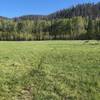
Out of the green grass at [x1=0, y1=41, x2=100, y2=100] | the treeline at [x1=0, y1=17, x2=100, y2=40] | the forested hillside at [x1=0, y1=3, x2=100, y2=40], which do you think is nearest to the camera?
the green grass at [x1=0, y1=41, x2=100, y2=100]

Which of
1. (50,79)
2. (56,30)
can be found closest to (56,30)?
(56,30)

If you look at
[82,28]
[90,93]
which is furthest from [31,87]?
[82,28]

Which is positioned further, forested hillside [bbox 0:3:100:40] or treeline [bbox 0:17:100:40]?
treeline [bbox 0:17:100:40]

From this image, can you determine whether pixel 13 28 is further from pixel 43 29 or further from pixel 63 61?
pixel 63 61

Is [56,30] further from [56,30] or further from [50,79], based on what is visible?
[50,79]

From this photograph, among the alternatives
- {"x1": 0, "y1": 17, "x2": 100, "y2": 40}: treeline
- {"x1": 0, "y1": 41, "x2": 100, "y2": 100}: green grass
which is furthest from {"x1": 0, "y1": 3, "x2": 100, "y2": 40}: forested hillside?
{"x1": 0, "y1": 41, "x2": 100, "y2": 100}: green grass

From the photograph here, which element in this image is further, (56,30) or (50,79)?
(56,30)

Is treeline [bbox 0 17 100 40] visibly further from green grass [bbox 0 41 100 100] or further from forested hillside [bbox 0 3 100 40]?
green grass [bbox 0 41 100 100]

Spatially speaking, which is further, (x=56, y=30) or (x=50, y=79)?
(x=56, y=30)

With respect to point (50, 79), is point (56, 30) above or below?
above

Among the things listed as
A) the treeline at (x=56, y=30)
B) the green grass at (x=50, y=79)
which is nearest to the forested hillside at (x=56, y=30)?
the treeline at (x=56, y=30)

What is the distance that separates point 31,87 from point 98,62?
7.91m

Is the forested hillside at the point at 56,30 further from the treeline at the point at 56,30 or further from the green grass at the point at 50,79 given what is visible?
the green grass at the point at 50,79

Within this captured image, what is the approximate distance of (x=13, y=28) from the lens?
192500 mm
